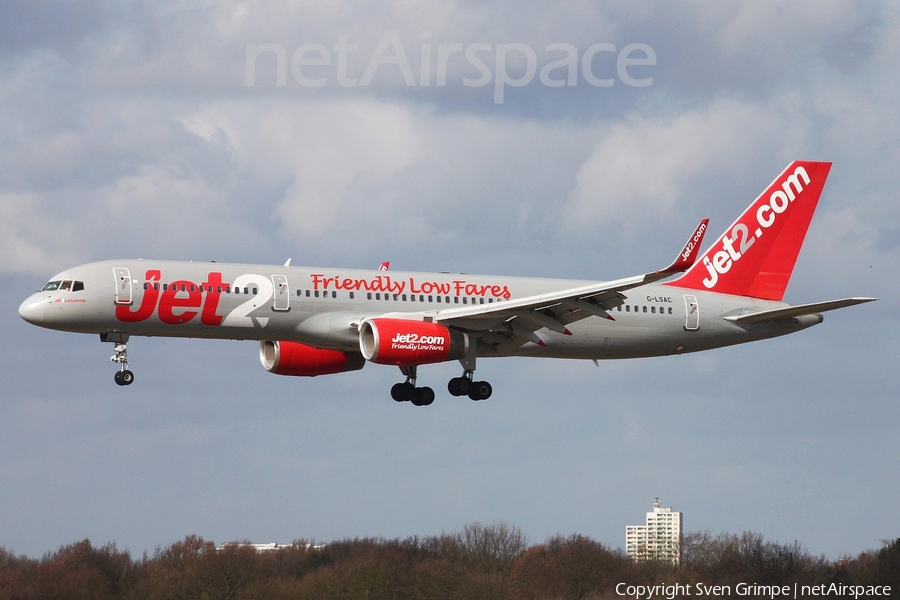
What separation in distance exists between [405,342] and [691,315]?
45.0ft

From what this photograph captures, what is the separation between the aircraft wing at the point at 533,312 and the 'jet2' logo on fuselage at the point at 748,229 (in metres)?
8.32

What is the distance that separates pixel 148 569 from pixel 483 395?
35.9 m

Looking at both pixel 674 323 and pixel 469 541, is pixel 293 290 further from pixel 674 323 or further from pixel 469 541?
pixel 469 541

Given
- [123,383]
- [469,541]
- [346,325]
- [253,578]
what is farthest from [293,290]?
[469,541]

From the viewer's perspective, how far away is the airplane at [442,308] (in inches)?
2100

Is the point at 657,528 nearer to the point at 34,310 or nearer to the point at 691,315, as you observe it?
the point at 691,315

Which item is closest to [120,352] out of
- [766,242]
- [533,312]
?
[533,312]

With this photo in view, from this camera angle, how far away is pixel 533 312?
5659cm

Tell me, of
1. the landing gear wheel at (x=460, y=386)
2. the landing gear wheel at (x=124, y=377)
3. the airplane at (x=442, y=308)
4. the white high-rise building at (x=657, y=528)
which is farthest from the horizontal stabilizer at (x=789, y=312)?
the white high-rise building at (x=657, y=528)

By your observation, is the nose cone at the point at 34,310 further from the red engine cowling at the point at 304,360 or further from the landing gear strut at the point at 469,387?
the landing gear strut at the point at 469,387

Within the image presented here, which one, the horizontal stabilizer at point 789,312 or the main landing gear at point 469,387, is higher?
the horizontal stabilizer at point 789,312

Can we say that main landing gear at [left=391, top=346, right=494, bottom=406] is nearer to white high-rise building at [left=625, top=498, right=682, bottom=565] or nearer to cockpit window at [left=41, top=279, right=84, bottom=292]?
cockpit window at [left=41, top=279, right=84, bottom=292]

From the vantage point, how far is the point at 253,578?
276 ft

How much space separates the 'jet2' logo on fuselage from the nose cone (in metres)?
27.4
